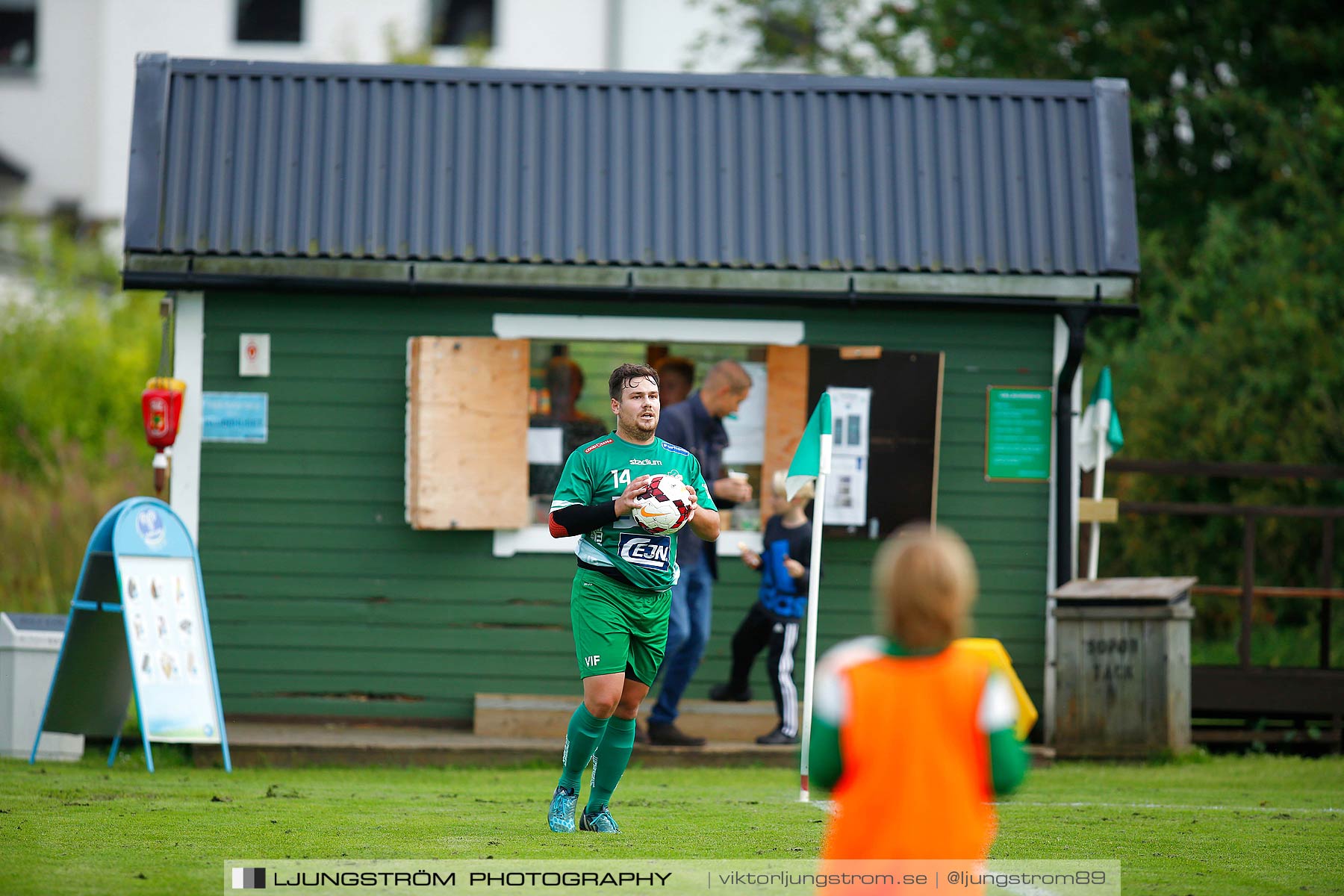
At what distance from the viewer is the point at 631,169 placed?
10.5 m

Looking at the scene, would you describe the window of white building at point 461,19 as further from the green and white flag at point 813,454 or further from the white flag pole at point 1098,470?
the green and white flag at point 813,454

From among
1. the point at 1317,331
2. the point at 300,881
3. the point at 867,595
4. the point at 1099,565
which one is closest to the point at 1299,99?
the point at 1317,331

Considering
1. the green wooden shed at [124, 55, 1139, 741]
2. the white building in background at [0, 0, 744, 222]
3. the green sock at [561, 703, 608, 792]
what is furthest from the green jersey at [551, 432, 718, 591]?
the white building in background at [0, 0, 744, 222]

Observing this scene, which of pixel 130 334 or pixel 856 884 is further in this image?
pixel 130 334

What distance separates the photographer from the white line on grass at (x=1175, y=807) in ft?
24.8

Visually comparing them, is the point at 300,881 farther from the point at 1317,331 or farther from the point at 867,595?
the point at 1317,331

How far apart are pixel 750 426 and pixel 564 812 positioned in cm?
462

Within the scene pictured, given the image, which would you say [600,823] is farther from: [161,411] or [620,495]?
[161,411]

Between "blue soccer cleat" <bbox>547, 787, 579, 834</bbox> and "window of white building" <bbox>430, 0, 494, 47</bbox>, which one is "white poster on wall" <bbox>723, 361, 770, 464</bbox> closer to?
"blue soccer cleat" <bbox>547, 787, 579, 834</bbox>

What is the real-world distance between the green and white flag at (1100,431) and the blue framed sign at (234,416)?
18.4 feet

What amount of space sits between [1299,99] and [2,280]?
24012mm

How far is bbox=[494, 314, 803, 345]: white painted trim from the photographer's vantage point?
1027 centimetres

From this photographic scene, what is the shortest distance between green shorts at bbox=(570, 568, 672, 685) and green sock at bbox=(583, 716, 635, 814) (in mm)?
225

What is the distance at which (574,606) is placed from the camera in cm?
627
